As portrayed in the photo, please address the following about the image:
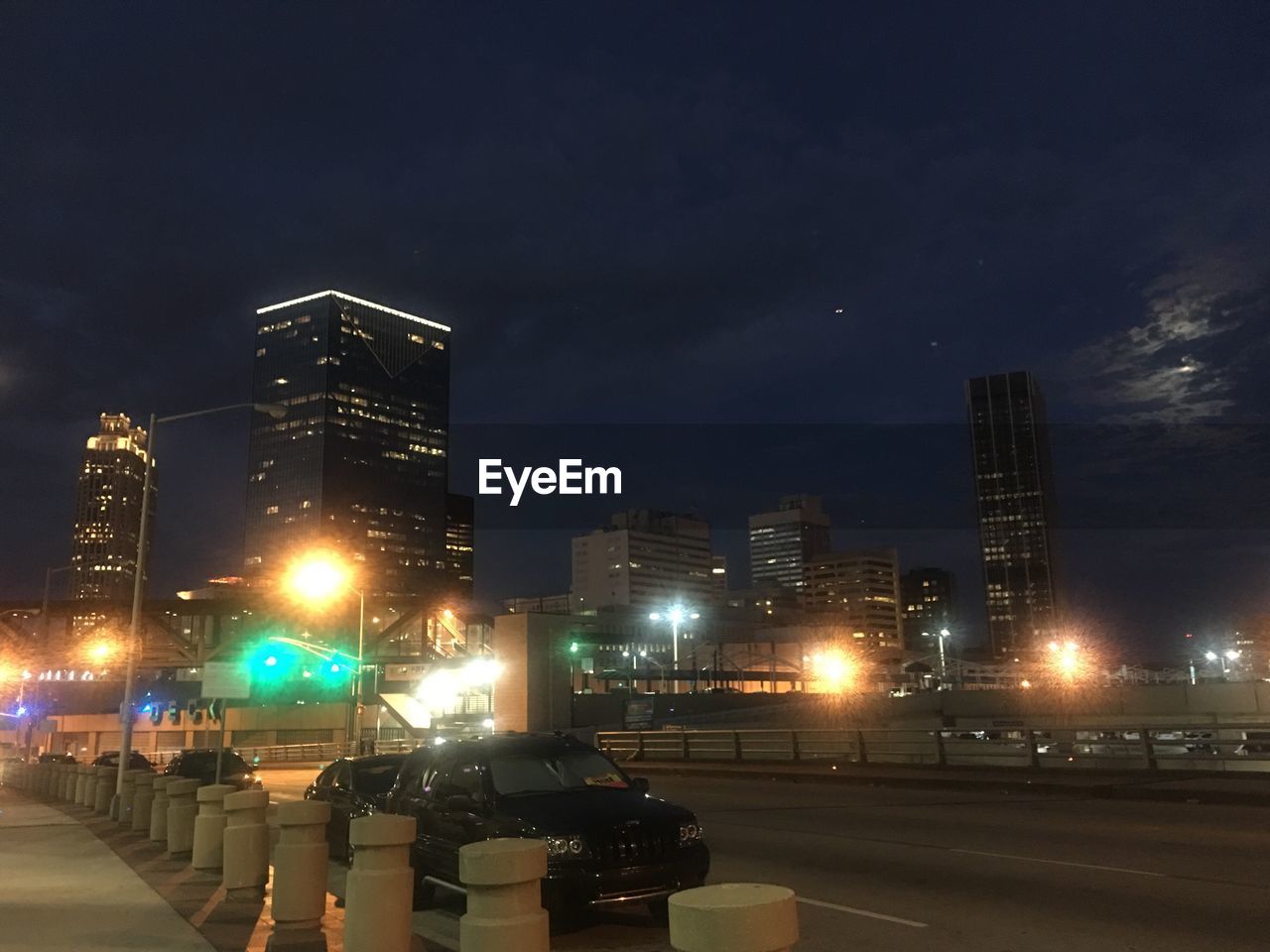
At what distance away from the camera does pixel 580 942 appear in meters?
9.17

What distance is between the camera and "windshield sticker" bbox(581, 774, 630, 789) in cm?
1064

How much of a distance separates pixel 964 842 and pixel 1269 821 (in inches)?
228

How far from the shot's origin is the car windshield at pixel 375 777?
14156 mm

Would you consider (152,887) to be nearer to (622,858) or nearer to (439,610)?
(622,858)

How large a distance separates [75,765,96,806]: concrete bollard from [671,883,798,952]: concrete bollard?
24246 mm

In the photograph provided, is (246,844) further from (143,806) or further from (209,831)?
(143,806)

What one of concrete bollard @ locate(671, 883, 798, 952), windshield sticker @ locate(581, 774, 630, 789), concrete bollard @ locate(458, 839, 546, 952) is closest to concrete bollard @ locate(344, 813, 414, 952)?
concrete bollard @ locate(458, 839, 546, 952)

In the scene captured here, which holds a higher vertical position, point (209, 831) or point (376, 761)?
point (376, 761)

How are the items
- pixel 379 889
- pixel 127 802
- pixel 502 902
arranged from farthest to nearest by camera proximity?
pixel 127 802 < pixel 379 889 < pixel 502 902

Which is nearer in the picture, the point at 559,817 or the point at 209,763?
the point at 559,817

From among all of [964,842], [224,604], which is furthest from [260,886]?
[224,604]

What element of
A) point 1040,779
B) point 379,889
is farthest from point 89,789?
point 1040,779

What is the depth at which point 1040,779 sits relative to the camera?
2455 cm

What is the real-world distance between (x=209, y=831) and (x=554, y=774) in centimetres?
482
